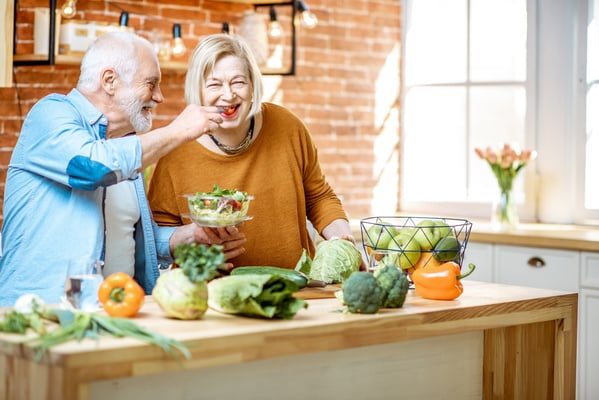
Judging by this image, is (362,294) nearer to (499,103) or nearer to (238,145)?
(238,145)

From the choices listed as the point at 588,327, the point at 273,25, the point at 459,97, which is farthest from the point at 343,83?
the point at 588,327

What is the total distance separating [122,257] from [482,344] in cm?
112

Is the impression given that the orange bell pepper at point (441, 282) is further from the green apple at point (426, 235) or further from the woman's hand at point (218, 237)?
the woman's hand at point (218, 237)

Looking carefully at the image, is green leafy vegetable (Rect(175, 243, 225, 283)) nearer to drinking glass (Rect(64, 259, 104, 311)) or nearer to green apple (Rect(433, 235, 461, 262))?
drinking glass (Rect(64, 259, 104, 311))

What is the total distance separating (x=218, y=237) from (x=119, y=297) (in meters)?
0.80

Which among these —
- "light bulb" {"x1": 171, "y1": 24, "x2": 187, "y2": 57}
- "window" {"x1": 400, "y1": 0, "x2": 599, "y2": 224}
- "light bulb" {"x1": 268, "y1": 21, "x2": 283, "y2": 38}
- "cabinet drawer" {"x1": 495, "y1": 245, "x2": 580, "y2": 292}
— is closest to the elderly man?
"light bulb" {"x1": 171, "y1": 24, "x2": 187, "y2": 57}

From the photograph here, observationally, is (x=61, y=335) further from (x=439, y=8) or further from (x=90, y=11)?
(x=439, y=8)

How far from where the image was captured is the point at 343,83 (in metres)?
5.28

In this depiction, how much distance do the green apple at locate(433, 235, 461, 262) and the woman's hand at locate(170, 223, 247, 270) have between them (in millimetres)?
615

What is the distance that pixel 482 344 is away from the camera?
251 cm

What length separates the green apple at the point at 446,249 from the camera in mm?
2525

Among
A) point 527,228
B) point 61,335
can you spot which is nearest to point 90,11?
point 527,228

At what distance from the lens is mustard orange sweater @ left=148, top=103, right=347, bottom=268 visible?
308cm

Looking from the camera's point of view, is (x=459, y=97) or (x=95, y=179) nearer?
(x=95, y=179)
